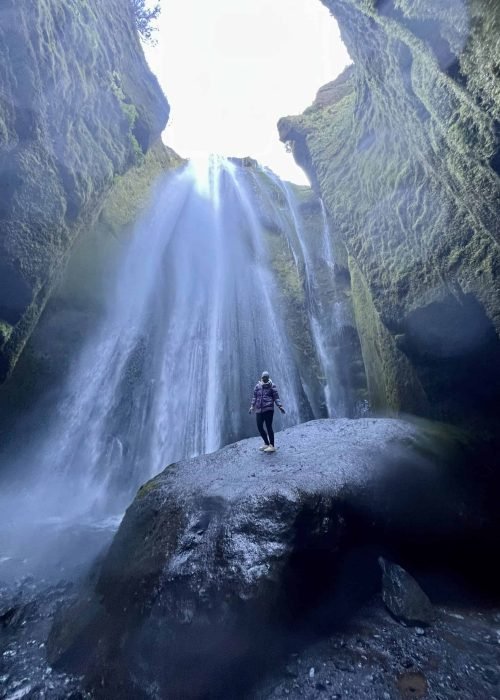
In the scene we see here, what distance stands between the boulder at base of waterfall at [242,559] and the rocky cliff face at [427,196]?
2410mm

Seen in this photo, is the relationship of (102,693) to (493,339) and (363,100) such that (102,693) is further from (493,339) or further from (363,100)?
(363,100)

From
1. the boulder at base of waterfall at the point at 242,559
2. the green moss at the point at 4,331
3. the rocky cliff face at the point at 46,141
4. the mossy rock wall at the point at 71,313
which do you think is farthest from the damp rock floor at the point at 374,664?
the mossy rock wall at the point at 71,313

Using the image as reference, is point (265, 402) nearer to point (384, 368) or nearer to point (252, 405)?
point (252, 405)

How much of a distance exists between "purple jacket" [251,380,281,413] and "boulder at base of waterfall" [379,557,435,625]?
3298 mm

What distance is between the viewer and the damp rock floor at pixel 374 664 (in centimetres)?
380

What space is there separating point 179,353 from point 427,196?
38.7 ft

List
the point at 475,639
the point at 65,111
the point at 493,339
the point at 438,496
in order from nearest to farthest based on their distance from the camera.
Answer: the point at 475,639 < the point at 438,496 < the point at 493,339 < the point at 65,111

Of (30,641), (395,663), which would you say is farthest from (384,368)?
(30,641)

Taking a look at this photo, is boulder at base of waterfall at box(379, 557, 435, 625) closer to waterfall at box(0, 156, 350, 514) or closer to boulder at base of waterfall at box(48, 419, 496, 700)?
boulder at base of waterfall at box(48, 419, 496, 700)

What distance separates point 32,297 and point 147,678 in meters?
8.73

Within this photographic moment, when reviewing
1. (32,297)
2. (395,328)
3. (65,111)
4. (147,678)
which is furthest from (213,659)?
(65,111)

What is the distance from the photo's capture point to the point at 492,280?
6559 mm

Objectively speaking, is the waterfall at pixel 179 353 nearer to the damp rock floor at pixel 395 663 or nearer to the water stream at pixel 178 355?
the water stream at pixel 178 355

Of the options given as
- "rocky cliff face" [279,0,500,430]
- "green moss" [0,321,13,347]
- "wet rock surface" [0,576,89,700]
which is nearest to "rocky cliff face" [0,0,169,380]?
"green moss" [0,321,13,347]
